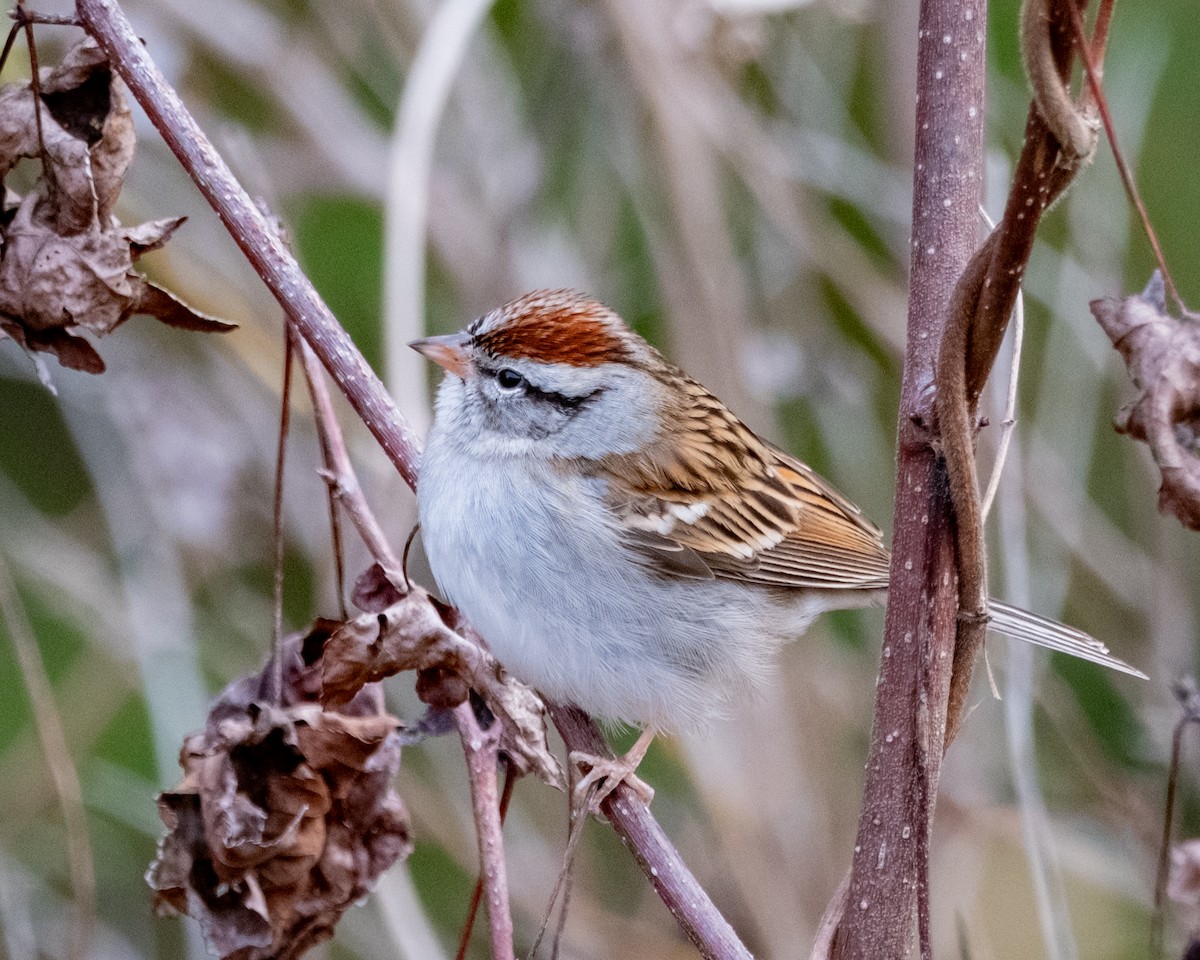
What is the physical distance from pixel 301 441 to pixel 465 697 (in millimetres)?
1927

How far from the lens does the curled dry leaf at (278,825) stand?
148cm

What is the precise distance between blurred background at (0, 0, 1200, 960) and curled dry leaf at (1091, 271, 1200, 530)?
171 centimetres

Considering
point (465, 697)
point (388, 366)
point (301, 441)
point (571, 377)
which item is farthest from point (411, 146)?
point (465, 697)

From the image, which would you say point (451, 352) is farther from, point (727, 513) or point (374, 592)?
point (374, 592)

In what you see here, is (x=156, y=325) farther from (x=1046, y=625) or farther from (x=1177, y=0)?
(x=1177, y=0)

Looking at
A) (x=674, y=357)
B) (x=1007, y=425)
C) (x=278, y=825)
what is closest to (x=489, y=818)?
(x=278, y=825)

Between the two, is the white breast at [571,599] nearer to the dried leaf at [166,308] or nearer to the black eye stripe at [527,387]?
the black eye stripe at [527,387]

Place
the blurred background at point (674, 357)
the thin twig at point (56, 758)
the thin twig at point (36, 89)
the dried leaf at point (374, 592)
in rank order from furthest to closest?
the blurred background at point (674, 357) < the thin twig at point (56, 758) < the dried leaf at point (374, 592) < the thin twig at point (36, 89)

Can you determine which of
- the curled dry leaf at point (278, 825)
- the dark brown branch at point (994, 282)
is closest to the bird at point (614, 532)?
the curled dry leaf at point (278, 825)

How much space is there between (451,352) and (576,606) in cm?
49

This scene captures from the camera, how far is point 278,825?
1.49 m

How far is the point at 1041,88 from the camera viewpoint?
999 mm

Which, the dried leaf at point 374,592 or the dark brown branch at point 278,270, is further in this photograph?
the dried leaf at point 374,592

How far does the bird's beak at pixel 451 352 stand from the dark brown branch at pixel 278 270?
0.72m
